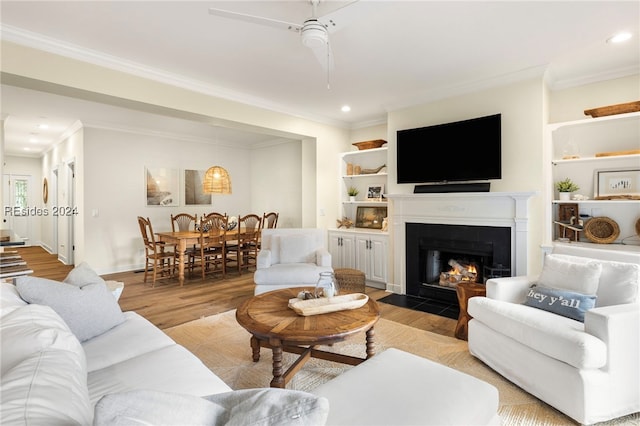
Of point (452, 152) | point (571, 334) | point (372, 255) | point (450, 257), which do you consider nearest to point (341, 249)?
point (372, 255)

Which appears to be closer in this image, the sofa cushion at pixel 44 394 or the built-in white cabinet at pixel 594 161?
the sofa cushion at pixel 44 394

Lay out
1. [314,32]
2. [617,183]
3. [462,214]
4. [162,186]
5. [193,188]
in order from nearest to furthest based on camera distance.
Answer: [314,32], [617,183], [462,214], [162,186], [193,188]

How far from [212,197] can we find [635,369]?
704cm

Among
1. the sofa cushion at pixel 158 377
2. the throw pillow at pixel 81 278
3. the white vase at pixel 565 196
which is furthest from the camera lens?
the white vase at pixel 565 196

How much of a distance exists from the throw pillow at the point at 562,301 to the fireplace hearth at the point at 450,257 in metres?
1.09

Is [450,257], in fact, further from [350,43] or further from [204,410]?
[204,410]

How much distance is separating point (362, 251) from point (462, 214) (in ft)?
5.23

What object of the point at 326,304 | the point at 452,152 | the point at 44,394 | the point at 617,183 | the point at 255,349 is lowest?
the point at 255,349

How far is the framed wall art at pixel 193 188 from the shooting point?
700 centimetres

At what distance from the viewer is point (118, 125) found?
5969 mm

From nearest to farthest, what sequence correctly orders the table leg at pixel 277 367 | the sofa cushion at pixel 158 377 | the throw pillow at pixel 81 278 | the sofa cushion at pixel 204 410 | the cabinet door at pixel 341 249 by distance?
the sofa cushion at pixel 204 410 → the sofa cushion at pixel 158 377 → the table leg at pixel 277 367 → the throw pillow at pixel 81 278 → the cabinet door at pixel 341 249

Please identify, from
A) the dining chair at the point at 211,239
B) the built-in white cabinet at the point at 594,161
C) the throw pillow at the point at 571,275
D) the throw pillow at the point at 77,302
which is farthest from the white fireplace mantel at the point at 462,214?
the throw pillow at the point at 77,302

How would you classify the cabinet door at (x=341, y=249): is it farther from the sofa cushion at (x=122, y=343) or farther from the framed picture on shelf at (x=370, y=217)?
the sofa cushion at (x=122, y=343)

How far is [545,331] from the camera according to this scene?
81.0 inches
